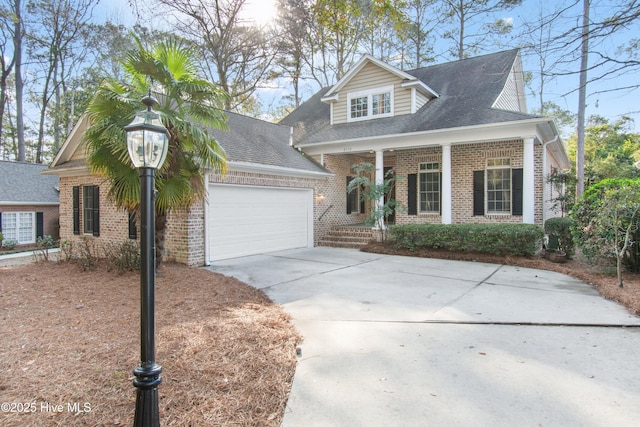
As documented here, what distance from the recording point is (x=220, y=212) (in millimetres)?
9398

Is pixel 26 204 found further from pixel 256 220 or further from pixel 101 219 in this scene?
pixel 256 220

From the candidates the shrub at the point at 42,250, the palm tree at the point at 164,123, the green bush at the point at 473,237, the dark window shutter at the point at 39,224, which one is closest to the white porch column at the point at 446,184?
the green bush at the point at 473,237

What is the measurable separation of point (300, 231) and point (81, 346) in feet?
28.8

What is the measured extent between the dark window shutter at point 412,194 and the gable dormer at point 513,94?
3421mm

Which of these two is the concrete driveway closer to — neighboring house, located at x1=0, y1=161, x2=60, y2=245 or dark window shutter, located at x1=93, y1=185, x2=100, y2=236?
dark window shutter, located at x1=93, y1=185, x2=100, y2=236

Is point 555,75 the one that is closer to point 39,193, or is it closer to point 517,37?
point 517,37

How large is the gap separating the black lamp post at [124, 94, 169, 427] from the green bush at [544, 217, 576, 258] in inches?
387

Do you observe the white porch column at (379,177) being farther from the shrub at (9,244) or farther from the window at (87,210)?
the shrub at (9,244)

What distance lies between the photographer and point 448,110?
12391 mm

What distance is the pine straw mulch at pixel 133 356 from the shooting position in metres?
2.63

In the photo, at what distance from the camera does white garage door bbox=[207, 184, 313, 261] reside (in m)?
9.37

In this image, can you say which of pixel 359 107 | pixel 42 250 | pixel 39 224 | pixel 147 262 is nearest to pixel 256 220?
pixel 42 250

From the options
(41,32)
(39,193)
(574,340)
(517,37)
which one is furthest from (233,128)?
(41,32)

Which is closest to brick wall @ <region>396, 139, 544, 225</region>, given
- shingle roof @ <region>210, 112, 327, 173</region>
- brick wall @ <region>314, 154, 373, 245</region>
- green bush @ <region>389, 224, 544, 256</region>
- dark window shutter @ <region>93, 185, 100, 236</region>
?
green bush @ <region>389, 224, 544, 256</region>
